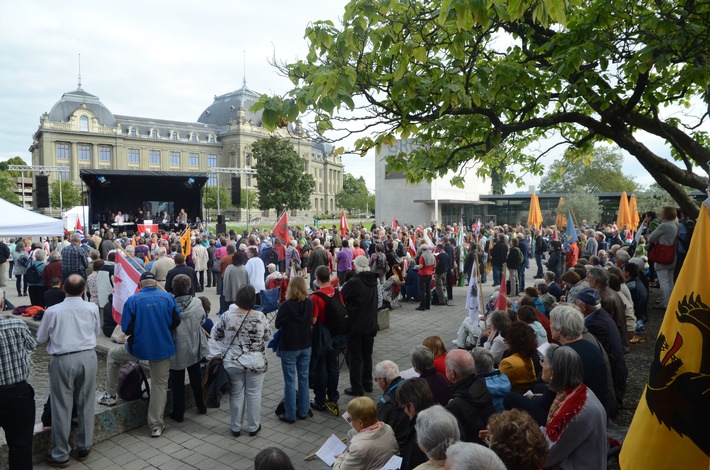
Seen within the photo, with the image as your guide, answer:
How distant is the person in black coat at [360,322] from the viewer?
21.7 feet

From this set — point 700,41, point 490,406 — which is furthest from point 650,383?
point 700,41

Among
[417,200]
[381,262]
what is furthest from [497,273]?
[417,200]

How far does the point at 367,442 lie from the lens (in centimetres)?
358

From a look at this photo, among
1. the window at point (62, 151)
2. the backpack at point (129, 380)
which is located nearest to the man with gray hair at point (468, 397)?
the backpack at point (129, 380)

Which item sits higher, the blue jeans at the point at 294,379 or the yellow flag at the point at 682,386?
the yellow flag at the point at 682,386

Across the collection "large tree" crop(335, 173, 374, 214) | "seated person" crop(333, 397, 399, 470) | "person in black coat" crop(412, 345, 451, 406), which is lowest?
"seated person" crop(333, 397, 399, 470)

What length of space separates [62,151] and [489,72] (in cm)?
9175

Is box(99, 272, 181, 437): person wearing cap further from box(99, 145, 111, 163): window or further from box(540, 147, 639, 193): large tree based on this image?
box(99, 145, 111, 163): window

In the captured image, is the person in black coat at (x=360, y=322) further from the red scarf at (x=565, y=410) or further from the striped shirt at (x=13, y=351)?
the striped shirt at (x=13, y=351)

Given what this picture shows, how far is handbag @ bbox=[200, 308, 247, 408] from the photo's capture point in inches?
235

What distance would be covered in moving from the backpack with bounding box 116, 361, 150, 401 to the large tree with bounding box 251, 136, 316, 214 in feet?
184

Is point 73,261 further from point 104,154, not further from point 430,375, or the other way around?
point 104,154

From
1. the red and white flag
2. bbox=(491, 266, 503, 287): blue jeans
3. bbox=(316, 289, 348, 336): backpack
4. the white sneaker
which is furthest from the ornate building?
the white sneaker

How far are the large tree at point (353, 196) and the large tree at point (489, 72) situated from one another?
108121 mm
